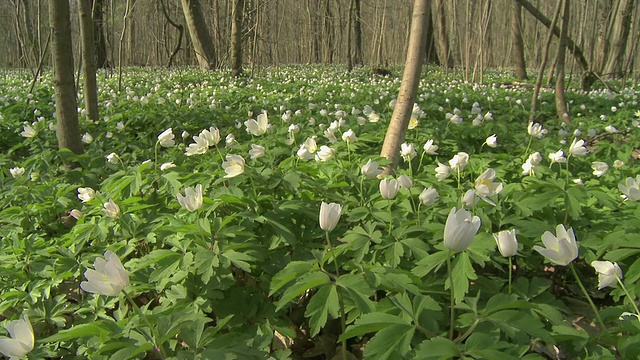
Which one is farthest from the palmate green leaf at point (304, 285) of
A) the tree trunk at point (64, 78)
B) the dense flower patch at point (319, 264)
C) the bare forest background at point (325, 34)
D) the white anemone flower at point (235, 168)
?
the bare forest background at point (325, 34)

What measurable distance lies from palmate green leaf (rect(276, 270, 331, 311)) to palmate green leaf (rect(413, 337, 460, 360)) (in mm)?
333

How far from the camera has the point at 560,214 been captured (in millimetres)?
2109

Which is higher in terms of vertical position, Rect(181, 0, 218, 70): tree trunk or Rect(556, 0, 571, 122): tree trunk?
Rect(181, 0, 218, 70): tree trunk

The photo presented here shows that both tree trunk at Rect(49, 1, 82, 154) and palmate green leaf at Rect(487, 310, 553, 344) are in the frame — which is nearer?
palmate green leaf at Rect(487, 310, 553, 344)

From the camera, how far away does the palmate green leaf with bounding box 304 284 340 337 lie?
1263 mm

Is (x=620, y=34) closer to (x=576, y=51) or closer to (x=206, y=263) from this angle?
(x=576, y=51)

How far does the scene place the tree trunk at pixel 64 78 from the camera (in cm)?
358

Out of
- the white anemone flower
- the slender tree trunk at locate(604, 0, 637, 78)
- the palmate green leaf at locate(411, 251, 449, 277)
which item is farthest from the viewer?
the slender tree trunk at locate(604, 0, 637, 78)

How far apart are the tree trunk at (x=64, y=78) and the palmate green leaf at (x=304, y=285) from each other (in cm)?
311

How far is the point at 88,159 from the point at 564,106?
550 centimetres

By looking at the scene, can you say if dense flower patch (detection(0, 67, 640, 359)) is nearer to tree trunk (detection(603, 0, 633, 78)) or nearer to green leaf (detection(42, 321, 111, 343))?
green leaf (detection(42, 321, 111, 343))

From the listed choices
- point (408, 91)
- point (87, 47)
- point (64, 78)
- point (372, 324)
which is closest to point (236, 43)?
point (87, 47)

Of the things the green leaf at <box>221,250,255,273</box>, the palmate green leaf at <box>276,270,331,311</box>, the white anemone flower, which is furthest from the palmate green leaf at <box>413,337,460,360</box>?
the white anemone flower

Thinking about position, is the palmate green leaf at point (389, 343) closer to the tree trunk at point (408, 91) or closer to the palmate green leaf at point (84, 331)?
the palmate green leaf at point (84, 331)
